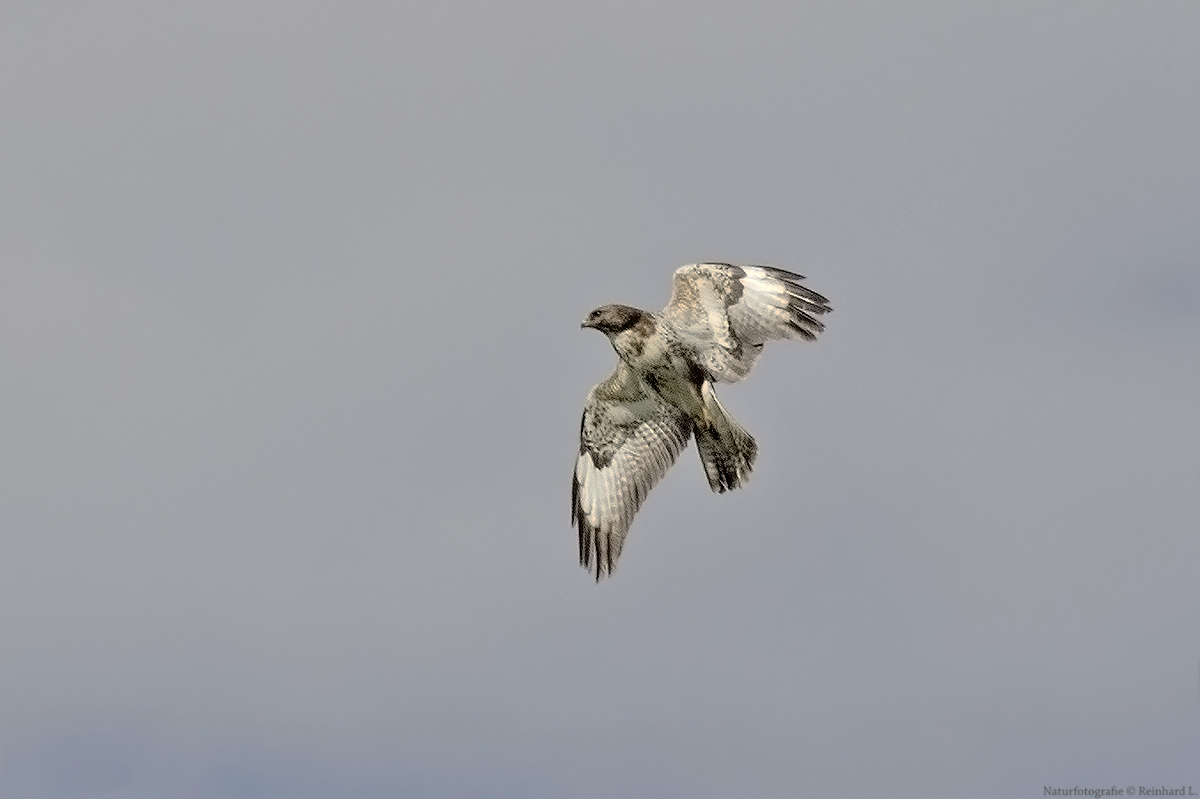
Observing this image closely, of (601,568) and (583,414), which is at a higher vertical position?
(583,414)

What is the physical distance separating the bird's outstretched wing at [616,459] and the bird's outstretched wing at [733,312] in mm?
1338

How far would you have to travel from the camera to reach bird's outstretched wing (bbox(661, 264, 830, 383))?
2139cm

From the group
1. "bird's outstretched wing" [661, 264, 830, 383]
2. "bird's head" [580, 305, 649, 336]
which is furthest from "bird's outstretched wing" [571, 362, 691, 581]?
"bird's outstretched wing" [661, 264, 830, 383]

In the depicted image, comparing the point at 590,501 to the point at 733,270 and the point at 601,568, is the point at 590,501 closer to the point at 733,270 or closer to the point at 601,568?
the point at 601,568

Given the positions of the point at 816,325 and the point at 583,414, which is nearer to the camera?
the point at 816,325

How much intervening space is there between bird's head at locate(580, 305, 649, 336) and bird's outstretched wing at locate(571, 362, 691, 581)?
1073 millimetres

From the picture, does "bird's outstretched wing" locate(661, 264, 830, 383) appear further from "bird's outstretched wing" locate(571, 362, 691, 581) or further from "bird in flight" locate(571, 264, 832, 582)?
"bird's outstretched wing" locate(571, 362, 691, 581)

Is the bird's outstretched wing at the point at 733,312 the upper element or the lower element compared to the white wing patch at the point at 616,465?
upper

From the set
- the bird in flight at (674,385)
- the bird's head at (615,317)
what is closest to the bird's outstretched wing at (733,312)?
the bird in flight at (674,385)

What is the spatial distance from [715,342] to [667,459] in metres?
2.11

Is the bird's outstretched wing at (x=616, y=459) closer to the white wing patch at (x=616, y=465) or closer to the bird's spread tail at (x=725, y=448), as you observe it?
the white wing patch at (x=616, y=465)

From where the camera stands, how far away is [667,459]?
75.9 ft

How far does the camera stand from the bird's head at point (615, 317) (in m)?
21.8

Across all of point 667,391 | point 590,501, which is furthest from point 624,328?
point 590,501
